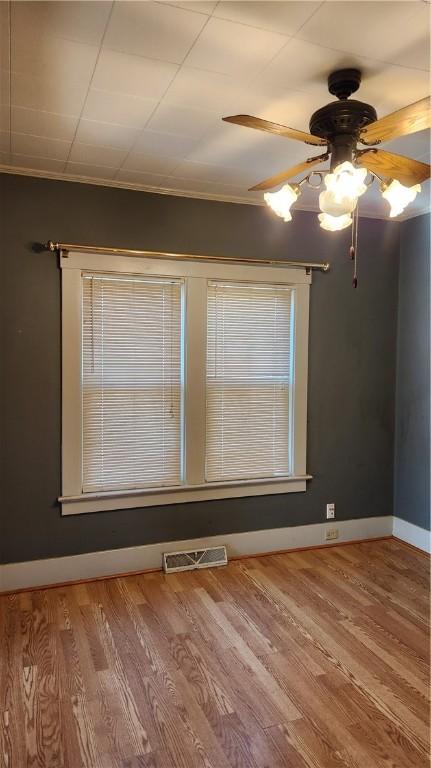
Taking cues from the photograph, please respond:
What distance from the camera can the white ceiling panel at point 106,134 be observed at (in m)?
2.31

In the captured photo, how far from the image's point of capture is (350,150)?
5.73 ft

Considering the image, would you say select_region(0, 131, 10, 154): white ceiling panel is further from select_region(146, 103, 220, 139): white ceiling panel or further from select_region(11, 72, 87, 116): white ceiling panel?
select_region(146, 103, 220, 139): white ceiling panel

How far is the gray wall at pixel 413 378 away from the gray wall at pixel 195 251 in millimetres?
72

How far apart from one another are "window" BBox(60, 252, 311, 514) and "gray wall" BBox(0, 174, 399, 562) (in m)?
0.11

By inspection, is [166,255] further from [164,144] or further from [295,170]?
[295,170]

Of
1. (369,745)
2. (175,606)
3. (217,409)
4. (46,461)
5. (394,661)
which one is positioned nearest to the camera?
(369,745)

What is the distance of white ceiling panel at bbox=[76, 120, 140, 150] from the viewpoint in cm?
231

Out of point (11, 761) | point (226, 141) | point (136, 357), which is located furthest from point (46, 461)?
point (226, 141)

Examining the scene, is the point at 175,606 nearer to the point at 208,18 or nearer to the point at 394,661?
the point at 394,661

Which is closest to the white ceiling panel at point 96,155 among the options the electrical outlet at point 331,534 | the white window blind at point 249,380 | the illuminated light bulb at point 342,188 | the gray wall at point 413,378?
the white window blind at point 249,380

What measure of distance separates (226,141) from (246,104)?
1.14 ft

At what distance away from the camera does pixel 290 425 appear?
3.61 metres

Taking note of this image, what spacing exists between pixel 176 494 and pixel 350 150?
7.69 feet

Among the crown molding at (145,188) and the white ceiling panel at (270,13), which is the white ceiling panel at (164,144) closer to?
the crown molding at (145,188)
